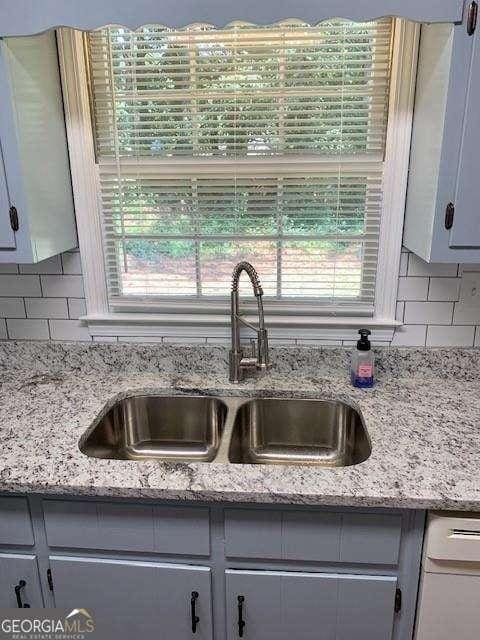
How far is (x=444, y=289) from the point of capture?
1631mm

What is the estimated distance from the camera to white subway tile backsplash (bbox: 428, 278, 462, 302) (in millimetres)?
1622

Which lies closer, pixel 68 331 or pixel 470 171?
pixel 470 171

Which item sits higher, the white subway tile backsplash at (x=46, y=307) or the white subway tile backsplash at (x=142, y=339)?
the white subway tile backsplash at (x=46, y=307)

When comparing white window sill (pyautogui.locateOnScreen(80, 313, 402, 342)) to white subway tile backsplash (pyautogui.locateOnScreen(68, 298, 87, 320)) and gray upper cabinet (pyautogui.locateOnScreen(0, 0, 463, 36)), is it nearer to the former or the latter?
white subway tile backsplash (pyautogui.locateOnScreen(68, 298, 87, 320))

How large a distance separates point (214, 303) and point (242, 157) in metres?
0.51

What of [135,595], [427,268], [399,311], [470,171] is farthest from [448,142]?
[135,595]

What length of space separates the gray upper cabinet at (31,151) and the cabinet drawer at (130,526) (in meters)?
0.73

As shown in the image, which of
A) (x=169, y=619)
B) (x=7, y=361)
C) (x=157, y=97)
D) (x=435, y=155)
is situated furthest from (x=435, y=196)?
(x=7, y=361)

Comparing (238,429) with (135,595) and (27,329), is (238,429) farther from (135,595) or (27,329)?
(27,329)

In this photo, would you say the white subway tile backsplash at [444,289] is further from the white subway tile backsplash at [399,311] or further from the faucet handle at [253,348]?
the faucet handle at [253,348]

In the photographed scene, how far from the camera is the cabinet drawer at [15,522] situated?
4.15 ft

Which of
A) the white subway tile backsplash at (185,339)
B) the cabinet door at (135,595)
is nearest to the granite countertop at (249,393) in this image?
the white subway tile backsplash at (185,339)

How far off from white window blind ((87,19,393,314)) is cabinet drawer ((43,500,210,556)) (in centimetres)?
75

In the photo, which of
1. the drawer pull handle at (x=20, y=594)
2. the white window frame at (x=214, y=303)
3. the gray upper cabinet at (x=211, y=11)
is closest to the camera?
the gray upper cabinet at (x=211, y=11)
